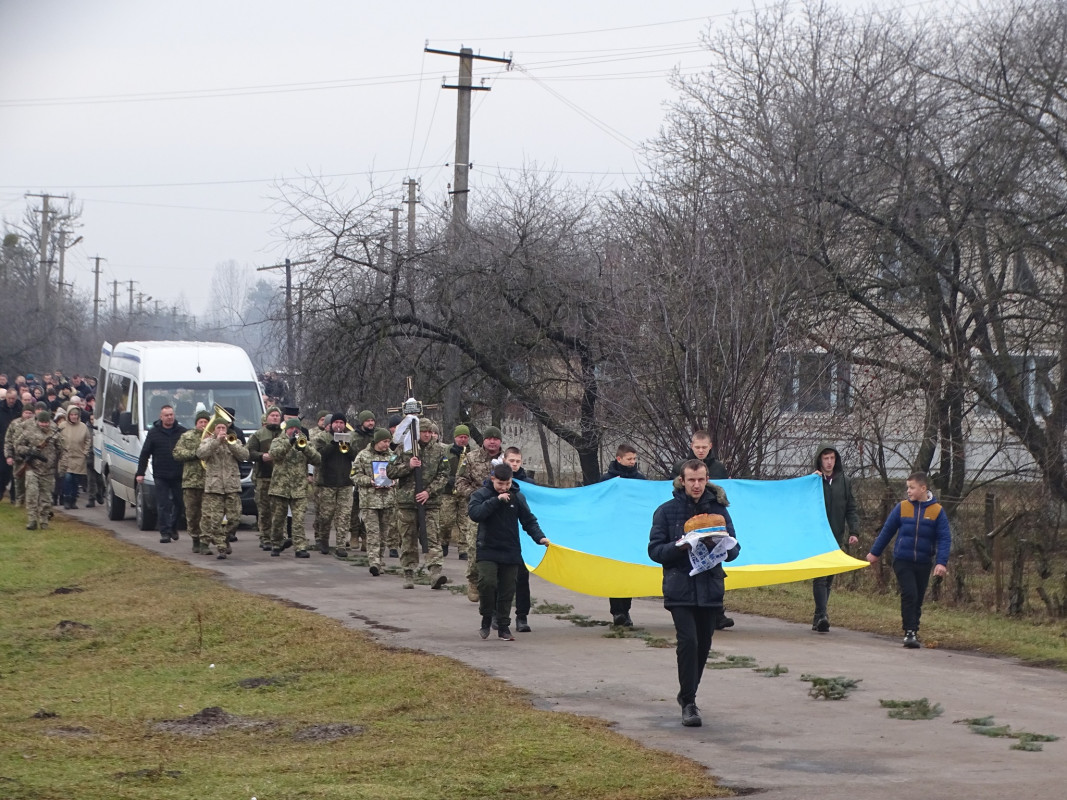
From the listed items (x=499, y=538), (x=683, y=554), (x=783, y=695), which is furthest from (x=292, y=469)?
(x=683, y=554)

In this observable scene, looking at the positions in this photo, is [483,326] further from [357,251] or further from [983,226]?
[983,226]

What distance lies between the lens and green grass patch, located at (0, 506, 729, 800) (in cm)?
793

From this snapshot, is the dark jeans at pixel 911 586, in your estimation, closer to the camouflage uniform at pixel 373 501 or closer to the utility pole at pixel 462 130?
the camouflage uniform at pixel 373 501

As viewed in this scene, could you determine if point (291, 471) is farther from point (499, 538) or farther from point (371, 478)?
point (499, 538)

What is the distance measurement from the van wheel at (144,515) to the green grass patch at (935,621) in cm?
1131

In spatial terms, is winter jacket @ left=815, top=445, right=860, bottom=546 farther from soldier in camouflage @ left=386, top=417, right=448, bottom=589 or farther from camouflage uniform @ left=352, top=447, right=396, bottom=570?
camouflage uniform @ left=352, top=447, right=396, bottom=570

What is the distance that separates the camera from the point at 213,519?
67.4 feet

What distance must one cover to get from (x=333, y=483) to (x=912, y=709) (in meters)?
12.0

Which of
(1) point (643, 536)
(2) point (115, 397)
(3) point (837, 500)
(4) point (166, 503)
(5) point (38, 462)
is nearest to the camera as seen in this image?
(3) point (837, 500)

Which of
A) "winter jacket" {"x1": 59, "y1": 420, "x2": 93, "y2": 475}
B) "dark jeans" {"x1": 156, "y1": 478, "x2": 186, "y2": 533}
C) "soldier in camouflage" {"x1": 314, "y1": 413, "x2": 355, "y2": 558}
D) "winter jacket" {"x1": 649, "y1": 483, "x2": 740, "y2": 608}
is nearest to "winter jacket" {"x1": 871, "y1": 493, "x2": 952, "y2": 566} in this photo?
"winter jacket" {"x1": 649, "y1": 483, "x2": 740, "y2": 608}

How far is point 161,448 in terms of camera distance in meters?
21.9

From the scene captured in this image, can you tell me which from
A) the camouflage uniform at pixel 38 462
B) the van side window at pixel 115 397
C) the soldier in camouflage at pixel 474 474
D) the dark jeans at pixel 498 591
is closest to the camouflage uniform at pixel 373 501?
the soldier in camouflage at pixel 474 474

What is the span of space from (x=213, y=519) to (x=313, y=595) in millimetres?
4402

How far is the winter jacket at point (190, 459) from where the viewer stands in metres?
20.4
